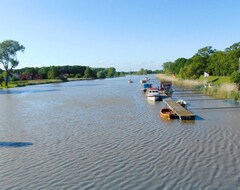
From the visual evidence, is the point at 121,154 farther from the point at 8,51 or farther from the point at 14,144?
the point at 8,51

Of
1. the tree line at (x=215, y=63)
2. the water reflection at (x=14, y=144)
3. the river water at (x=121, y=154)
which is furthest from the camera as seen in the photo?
the tree line at (x=215, y=63)

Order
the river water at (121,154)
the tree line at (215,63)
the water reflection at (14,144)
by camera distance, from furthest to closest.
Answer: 1. the tree line at (215,63)
2. the water reflection at (14,144)
3. the river water at (121,154)

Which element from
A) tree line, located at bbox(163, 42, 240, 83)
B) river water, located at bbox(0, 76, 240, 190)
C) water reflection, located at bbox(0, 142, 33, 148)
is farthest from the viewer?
tree line, located at bbox(163, 42, 240, 83)

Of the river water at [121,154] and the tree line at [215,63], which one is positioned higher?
the tree line at [215,63]

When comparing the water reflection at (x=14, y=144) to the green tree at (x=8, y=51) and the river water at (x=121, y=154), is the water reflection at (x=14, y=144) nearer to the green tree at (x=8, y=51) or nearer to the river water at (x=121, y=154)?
the river water at (x=121, y=154)

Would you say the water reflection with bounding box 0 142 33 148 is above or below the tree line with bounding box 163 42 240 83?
below

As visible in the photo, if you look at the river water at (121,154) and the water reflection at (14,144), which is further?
the water reflection at (14,144)

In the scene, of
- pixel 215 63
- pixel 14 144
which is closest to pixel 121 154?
pixel 14 144

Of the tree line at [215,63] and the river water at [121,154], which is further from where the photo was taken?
the tree line at [215,63]

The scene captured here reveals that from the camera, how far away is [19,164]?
15.4 meters

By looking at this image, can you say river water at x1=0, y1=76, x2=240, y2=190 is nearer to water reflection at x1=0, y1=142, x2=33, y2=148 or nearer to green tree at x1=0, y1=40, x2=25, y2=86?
water reflection at x1=0, y1=142, x2=33, y2=148

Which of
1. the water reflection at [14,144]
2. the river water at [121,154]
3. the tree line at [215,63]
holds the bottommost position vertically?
the water reflection at [14,144]

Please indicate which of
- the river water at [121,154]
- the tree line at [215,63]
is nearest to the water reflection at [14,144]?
the river water at [121,154]

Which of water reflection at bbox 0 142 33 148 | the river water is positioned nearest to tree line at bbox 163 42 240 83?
the river water
